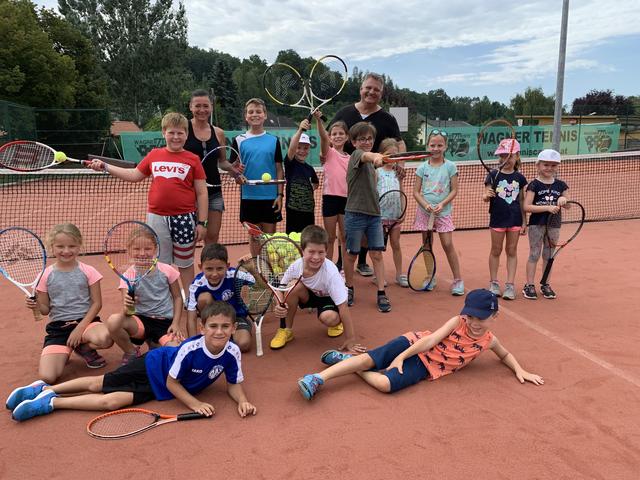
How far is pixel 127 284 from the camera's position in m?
3.00

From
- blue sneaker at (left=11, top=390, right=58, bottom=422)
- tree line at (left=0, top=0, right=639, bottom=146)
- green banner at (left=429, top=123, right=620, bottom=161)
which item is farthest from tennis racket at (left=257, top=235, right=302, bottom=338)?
green banner at (left=429, top=123, right=620, bottom=161)

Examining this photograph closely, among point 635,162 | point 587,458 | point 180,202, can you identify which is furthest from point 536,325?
point 635,162

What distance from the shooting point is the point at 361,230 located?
4.02 metres

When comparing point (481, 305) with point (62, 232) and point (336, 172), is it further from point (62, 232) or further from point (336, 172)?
point (62, 232)

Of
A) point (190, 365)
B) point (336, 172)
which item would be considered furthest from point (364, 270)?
point (190, 365)

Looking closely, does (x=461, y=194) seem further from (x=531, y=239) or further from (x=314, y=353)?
(x=314, y=353)

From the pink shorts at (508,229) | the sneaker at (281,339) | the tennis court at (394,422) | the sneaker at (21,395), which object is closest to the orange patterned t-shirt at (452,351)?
the tennis court at (394,422)

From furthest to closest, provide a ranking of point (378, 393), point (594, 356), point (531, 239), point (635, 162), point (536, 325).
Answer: point (635, 162), point (531, 239), point (536, 325), point (594, 356), point (378, 393)

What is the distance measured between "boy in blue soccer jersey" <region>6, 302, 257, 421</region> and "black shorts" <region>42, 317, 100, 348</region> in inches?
12.8

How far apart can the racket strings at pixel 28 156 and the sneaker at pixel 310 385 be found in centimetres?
255

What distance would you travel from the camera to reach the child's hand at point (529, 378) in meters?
2.91

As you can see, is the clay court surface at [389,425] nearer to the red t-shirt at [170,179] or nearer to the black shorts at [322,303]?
the black shorts at [322,303]

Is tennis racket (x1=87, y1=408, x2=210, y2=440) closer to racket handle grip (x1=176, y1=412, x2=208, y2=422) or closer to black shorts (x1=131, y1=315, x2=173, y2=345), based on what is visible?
racket handle grip (x1=176, y1=412, x2=208, y2=422)

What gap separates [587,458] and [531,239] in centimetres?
→ 255
